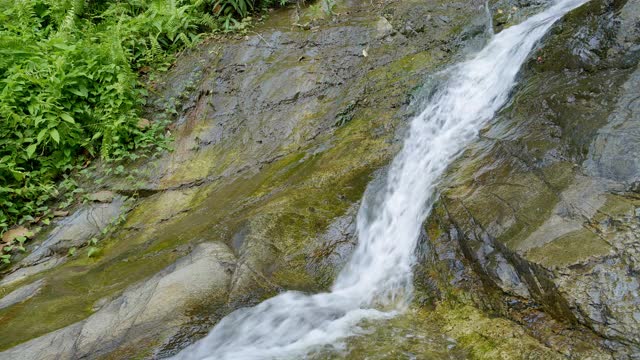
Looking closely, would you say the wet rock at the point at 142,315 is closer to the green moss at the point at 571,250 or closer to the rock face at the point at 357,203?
the rock face at the point at 357,203

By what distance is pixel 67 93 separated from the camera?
23.7 ft

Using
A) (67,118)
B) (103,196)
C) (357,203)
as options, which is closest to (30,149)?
(67,118)

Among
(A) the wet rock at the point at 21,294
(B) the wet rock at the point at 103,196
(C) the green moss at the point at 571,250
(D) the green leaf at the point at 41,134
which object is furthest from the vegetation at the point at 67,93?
(C) the green moss at the point at 571,250

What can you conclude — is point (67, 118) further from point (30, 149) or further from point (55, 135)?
point (30, 149)

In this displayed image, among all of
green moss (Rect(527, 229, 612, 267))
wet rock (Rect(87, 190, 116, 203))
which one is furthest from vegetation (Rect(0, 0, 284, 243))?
green moss (Rect(527, 229, 612, 267))

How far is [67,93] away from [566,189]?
6874mm

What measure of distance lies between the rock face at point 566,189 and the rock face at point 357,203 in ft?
0.05

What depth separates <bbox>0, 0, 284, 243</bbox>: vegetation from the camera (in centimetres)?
679

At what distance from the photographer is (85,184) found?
22.8ft

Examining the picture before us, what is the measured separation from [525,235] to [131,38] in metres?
7.44

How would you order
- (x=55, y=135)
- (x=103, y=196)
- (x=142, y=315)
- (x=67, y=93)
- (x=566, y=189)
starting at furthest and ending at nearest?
(x=67, y=93)
(x=55, y=135)
(x=103, y=196)
(x=142, y=315)
(x=566, y=189)

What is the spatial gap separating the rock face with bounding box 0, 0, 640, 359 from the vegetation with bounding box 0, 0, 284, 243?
550 mm

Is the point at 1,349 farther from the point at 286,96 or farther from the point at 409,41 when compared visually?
the point at 409,41

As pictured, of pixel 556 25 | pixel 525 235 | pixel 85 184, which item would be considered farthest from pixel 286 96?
pixel 525 235
